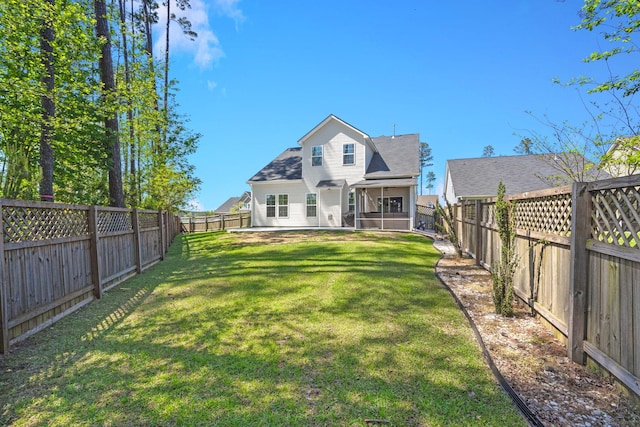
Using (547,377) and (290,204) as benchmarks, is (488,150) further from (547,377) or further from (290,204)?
(547,377)

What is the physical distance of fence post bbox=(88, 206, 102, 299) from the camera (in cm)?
552

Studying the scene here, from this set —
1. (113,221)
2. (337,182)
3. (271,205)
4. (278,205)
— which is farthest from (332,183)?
(113,221)

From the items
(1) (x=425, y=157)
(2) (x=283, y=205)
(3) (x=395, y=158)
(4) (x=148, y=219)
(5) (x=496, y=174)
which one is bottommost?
(4) (x=148, y=219)

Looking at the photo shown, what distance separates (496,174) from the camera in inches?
944

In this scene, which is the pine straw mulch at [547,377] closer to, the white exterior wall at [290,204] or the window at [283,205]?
the white exterior wall at [290,204]

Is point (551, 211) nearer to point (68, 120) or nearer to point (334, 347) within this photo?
point (334, 347)

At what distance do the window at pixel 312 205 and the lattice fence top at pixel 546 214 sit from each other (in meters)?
14.9

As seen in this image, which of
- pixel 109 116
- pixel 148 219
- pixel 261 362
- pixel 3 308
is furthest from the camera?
pixel 109 116

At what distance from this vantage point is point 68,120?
874cm

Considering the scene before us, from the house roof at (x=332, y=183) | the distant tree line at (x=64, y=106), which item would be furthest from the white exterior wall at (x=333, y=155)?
the distant tree line at (x=64, y=106)

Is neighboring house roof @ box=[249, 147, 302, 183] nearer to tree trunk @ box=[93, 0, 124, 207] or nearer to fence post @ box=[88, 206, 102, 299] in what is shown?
tree trunk @ box=[93, 0, 124, 207]

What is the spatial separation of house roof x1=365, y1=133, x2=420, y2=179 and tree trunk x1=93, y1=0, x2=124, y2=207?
13.0 metres

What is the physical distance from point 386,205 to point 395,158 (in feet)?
10.2

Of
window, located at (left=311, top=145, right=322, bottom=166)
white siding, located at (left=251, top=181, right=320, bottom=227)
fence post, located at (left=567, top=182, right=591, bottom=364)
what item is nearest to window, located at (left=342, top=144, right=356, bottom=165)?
window, located at (left=311, top=145, right=322, bottom=166)
